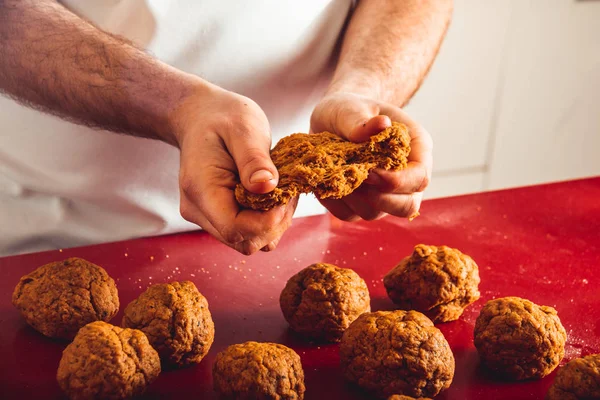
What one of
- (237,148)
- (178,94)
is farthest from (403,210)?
(178,94)

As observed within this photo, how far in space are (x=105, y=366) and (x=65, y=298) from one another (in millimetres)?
279

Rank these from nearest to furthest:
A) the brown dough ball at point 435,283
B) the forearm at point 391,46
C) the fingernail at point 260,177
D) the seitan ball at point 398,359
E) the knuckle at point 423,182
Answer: the fingernail at point 260,177 → the seitan ball at point 398,359 → the knuckle at point 423,182 → the brown dough ball at point 435,283 → the forearm at point 391,46

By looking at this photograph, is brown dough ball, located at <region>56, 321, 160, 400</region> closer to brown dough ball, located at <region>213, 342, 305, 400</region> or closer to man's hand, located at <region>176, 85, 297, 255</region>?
brown dough ball, located at <region>213, 342, 305, 400</region>

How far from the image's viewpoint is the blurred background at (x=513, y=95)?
12.7 feet

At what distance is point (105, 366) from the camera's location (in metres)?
1.26

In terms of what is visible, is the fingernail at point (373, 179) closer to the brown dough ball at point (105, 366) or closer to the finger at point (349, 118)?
the finger at point (349, 118)

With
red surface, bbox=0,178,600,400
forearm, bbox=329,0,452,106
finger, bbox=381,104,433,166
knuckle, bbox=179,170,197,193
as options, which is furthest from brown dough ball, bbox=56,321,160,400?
forearm, bbox=329,0,452,106

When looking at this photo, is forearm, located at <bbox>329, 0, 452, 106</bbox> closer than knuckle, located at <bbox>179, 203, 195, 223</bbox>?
No

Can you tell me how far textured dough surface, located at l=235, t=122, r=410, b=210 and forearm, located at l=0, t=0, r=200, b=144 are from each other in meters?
0.42

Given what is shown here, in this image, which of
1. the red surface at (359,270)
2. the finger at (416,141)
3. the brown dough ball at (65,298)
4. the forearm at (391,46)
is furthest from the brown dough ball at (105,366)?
the forearm at (391,46)

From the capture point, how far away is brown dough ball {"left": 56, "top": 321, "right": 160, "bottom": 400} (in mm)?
1256

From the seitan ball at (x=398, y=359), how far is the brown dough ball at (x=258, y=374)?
0.37 ft

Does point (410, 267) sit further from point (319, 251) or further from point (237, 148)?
point (237, 148)

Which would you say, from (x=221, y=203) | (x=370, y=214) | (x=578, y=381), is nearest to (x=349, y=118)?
(x=370, y=214)
